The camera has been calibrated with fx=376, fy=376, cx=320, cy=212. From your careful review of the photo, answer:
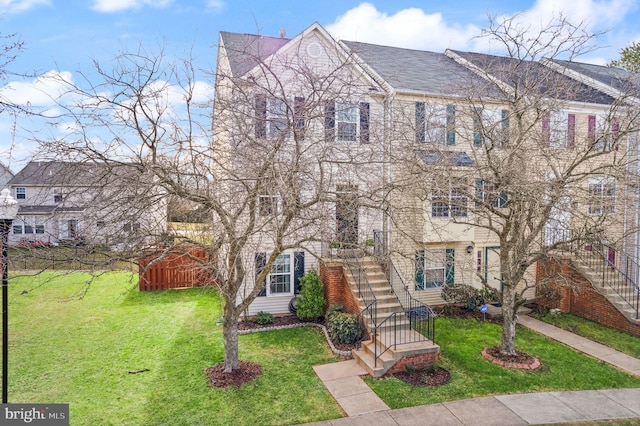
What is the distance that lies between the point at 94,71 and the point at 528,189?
9.04 metres

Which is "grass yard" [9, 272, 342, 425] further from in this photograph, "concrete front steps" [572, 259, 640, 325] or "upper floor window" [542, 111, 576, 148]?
"concrete front steps" [572, 259, 640, 325]

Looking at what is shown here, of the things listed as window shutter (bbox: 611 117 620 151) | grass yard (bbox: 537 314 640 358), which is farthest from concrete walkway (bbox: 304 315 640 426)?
window shutter (bbox: 611 117 620 151)

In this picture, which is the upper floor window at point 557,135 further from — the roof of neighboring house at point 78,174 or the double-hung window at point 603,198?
the roof of neighboring house at point 78,174

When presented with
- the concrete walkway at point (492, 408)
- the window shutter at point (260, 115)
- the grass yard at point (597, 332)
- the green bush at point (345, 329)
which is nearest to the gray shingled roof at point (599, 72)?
the grass yard at point (597, 332)

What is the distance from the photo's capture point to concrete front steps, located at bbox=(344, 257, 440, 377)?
29.2 ft

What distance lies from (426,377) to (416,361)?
1.58 ft

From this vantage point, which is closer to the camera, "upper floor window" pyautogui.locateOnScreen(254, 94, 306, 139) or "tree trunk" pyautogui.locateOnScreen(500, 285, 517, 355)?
"upper floor window" pyautogui.locateOnScreen(254, 94, 306, 139)

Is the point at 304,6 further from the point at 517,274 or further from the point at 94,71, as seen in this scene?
the point at 517,274

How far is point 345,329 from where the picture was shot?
10.4 metres

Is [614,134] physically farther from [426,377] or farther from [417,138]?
[426,377]

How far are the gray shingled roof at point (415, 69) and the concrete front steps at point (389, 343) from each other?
7205mm

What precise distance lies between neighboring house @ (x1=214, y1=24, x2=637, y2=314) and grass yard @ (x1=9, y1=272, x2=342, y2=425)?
→ 103 inches

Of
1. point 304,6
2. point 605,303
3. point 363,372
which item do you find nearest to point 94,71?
point 304,6

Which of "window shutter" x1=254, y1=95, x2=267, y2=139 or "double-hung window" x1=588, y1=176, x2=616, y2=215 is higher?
"window shutter" x1=254, y1=95, x2=267, y2=139
